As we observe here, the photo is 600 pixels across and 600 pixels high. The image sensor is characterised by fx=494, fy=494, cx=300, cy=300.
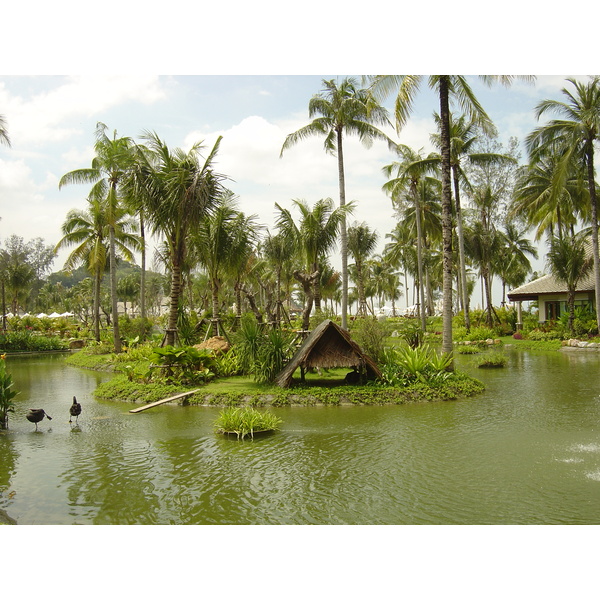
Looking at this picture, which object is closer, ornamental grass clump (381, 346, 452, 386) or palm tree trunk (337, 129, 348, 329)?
ornamental grass clump (381, 346, 452, 386)

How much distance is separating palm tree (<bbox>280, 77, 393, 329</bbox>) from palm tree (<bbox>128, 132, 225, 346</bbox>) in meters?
6.28

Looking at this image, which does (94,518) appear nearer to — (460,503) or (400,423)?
(460,503)

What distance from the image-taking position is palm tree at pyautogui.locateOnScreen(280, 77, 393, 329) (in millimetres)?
20141

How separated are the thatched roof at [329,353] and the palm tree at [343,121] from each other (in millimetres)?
7371

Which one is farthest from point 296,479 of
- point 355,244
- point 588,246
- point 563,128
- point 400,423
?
point 355,244

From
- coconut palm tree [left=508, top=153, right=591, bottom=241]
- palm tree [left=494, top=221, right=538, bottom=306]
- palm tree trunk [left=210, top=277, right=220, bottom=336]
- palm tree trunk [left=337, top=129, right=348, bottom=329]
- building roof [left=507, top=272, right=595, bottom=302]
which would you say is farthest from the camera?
palm tree [left=494, top=221, right=538, bottom=306]

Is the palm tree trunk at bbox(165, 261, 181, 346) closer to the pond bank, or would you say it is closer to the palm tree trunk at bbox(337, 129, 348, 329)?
the pond bank

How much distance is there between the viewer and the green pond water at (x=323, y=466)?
18.3 ft

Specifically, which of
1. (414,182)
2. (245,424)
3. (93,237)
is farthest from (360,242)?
(245,424)

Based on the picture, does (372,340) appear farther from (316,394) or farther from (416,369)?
(316,394)

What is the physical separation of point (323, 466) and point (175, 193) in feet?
32.4

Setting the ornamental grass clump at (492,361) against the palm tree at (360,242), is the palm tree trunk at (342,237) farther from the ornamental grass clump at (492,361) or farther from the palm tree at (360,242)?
the palm tree at (360,242)

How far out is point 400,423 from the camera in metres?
9.52

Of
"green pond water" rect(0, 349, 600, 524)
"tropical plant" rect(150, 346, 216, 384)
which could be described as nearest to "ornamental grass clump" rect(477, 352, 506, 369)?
"green pond water" rect(0, 349, 600, 524)
